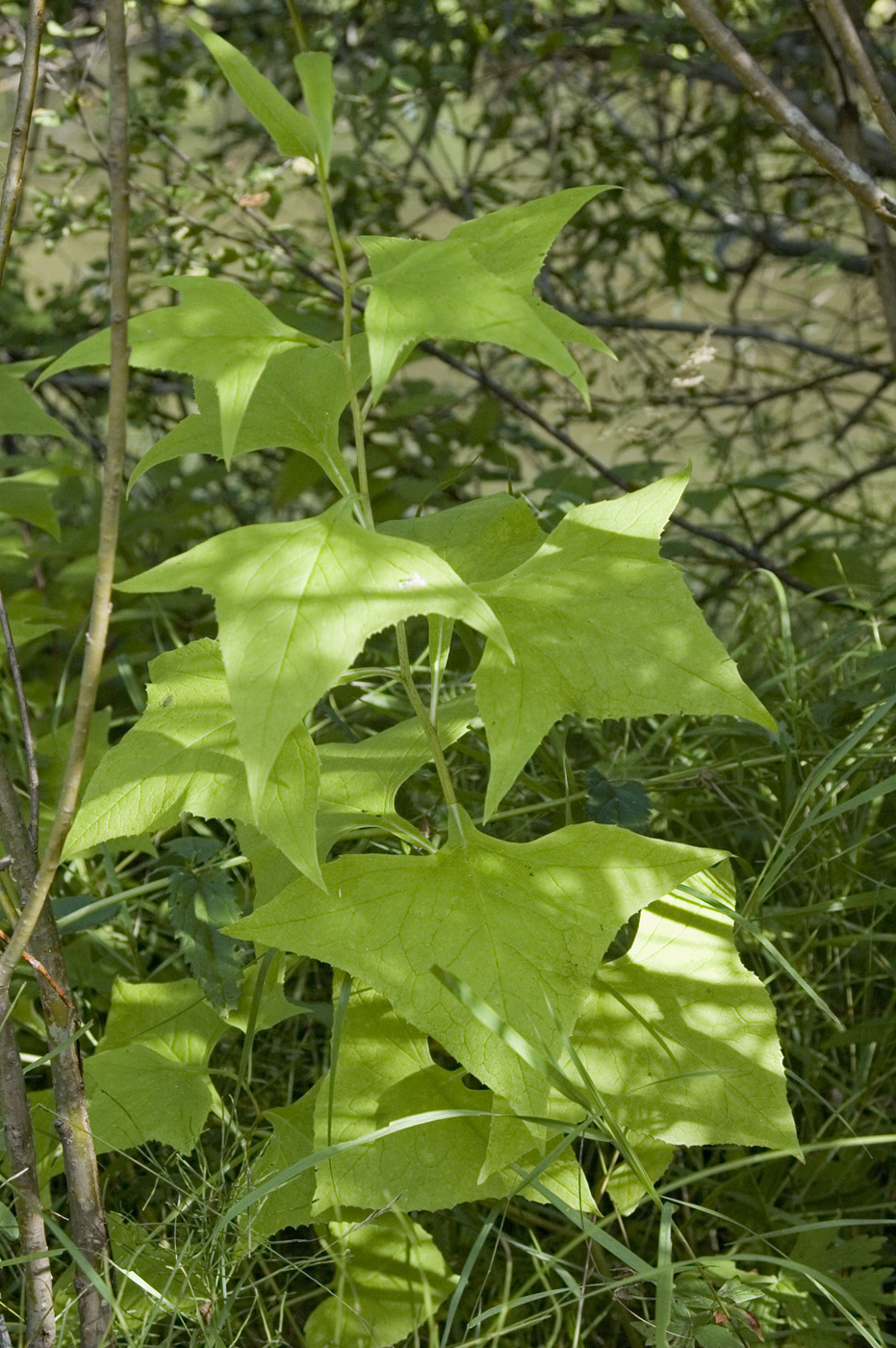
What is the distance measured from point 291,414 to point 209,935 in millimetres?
334

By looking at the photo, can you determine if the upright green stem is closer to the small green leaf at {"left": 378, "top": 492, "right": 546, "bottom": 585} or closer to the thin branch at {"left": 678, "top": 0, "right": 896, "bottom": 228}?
the small green leaf at {"left": 378, "top": 492, "right": 546, "bottom": 585}

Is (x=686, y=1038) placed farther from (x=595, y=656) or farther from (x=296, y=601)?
(x=296, y=601)

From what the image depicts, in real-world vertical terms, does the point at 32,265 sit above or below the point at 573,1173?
below

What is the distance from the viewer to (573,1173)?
2.16 ft

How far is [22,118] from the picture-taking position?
0.62 metres

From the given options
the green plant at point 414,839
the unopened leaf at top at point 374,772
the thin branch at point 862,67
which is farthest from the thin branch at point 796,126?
the unopened leaf at top at point 374,772

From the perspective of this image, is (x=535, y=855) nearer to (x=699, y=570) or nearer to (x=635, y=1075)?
(x=635, y=1075)

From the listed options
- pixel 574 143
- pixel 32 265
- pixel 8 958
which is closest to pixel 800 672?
pixel 8 958

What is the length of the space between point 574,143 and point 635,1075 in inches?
73.5

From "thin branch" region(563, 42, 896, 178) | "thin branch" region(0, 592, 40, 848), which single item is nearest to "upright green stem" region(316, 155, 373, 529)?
"thin branch" region(0, 592, 40, 848)

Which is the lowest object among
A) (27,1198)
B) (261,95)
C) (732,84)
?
(27,1198)

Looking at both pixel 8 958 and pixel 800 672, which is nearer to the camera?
pixel 8 958

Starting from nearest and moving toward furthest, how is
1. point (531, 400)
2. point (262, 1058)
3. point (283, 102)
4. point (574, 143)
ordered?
point (283, 102), point (262, 1058), point (531, 400), point (574, 143)

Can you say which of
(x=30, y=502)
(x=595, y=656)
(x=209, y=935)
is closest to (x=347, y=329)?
(x=595, y=656)
